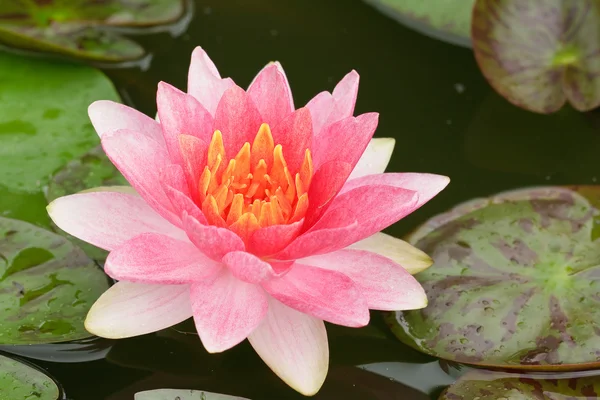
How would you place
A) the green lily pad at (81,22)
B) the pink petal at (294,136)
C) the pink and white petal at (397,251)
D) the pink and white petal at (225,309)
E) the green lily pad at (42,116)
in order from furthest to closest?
the green lily pad at (81,22), the green lily pad at (42,116), the pink and white petal at (397,251), the pink petal at (294,136), the pink and white petal at (225,309)

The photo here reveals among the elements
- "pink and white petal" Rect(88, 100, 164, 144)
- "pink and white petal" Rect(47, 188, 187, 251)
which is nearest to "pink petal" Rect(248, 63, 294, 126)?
"pink and white petal" Rect(88, 100, 164, 144)

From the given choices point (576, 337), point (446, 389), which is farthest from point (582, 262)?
point (446, 389)

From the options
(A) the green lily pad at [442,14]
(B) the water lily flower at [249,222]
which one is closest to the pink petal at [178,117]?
(B) the water lily flower at [249,222]

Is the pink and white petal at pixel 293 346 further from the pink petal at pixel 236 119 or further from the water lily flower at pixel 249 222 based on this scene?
the pink petal at pixel 236 119

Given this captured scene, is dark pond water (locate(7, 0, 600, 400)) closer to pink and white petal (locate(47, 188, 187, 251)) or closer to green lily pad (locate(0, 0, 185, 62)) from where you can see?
green lily pad (locate(0, 0, 185, 62))

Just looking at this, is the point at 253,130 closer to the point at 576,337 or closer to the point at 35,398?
the point at 35,398
